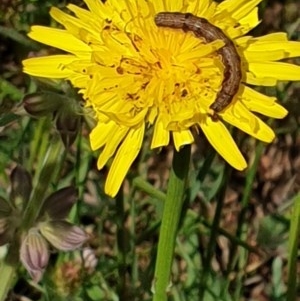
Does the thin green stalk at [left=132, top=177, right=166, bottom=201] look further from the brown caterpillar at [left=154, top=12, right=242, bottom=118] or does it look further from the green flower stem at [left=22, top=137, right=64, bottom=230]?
the brown caterpillar at [left=154, top=12, right=242, bottom=118]

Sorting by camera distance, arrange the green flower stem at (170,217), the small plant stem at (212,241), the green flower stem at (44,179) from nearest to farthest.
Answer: the green flower stem at (170,217)
the green flower stem at (44,179)
the small plant stem at (212,241)

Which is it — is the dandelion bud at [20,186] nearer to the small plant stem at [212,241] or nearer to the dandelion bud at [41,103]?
the dandelion bud at [41,103]

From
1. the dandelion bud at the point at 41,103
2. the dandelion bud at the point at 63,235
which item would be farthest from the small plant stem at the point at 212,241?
the dandelion bud at the point at 41,103

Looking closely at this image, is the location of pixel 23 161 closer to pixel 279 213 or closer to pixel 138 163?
pixel 138 163

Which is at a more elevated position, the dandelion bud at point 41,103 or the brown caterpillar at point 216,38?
the brown caterpillar at point 216,38

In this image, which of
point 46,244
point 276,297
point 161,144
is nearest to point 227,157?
point 161,144

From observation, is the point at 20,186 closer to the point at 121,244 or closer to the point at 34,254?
the point at 34,254
